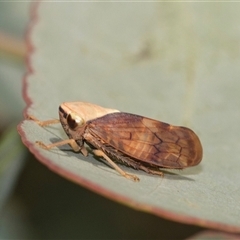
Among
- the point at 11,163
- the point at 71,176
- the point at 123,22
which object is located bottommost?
the point at 11,163

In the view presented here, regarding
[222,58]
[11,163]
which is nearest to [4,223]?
[11,163]

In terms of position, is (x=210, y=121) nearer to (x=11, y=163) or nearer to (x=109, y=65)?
(x=109, y=65)

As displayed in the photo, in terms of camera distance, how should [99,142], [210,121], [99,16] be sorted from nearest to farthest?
[99,142], [210,121], [99,16]

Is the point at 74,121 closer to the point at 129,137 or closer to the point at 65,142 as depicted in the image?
the point at 65,142

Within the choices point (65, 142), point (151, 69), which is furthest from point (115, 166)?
point (151, 69)

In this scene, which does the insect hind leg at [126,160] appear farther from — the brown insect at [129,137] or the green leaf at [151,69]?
the green leaf at [151,69]

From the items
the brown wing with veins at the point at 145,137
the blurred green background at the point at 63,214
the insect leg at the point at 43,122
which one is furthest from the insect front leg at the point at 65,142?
the blurred green background at the point at 63,214
